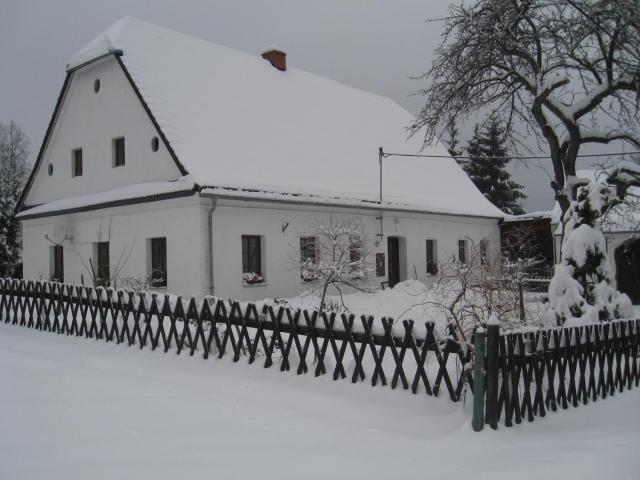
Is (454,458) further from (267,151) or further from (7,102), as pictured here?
(7,102)

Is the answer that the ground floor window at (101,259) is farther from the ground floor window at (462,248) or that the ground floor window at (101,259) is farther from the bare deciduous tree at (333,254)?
the ground floor window at (462,248)

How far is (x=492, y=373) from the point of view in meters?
5.56

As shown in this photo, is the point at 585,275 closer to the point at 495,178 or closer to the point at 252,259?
the point at 252,259

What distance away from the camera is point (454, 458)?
16.3ft

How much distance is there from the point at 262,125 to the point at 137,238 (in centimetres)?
530

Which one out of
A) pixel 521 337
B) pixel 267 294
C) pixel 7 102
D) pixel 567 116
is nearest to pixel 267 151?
pixel 267 294

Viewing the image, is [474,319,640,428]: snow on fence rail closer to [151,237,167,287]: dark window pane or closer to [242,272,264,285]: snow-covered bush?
[242,272,264,285]: snow-covered bush

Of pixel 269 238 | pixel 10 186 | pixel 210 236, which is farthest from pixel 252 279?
pixel 10 186

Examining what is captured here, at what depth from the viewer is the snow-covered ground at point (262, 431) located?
4496 millimetres

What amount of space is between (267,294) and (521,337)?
10.0 meters

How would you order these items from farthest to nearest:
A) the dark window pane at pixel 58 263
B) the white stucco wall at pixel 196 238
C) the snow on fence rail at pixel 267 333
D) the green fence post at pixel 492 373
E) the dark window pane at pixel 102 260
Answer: the dark window pane at pixel 58 263, the dark window pane at pixel 102 260, the white stucco wall at pixel 196 238, the snow on fence rail at pixel 267 333, the green fence post at pixel 492 373

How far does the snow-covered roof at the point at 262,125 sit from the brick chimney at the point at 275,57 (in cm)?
36

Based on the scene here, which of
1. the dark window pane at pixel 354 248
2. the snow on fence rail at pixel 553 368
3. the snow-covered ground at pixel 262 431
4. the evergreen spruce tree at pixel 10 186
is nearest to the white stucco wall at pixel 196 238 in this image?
the dark window pane at pixel 354 248

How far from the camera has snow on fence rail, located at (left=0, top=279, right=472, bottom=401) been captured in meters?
6.43
